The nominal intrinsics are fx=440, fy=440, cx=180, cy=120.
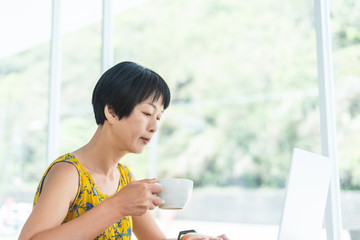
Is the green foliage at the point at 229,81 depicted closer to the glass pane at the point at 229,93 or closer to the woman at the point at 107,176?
the glass pane at the point at 229,93

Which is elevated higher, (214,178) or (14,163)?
(14,163)

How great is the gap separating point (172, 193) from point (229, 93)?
9175mm

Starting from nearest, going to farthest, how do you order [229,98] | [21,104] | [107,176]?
[107,176]
[21,104]
[229,98]

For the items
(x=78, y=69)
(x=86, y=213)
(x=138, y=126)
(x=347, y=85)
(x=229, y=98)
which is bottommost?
(x=86, y=213)

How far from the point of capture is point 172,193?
2.99 ft

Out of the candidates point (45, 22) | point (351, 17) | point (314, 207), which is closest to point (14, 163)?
point (45, 22)

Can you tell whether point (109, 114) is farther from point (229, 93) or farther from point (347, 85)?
point (229, 93)

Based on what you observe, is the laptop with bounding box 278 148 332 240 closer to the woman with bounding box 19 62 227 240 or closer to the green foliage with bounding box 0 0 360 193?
the woman with bounding box 19 62 227 240

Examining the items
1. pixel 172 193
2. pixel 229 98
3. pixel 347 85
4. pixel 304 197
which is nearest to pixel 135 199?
pixel 172 193

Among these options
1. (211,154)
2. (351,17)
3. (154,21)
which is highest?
(154,21)

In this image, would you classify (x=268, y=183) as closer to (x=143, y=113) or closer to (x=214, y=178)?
(x=214, y=178)

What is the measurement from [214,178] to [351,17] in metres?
8.67

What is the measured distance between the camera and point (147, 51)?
31.8 ft

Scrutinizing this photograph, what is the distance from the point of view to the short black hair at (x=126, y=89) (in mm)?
1018
